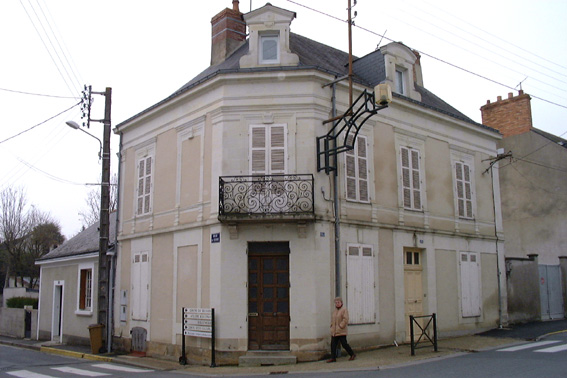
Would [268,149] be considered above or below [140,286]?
above

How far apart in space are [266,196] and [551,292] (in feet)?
41.3

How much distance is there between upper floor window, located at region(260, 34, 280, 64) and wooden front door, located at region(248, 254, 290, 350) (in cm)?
483

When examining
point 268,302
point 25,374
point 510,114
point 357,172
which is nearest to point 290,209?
point 268,302

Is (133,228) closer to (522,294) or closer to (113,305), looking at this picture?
(113,305)

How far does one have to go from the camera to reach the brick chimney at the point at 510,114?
2203 cm

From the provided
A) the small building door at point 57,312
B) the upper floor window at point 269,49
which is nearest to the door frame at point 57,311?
the small building door at point 57,312

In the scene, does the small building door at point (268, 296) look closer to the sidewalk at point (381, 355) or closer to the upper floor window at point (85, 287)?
the sidewalk at point (381, 355)

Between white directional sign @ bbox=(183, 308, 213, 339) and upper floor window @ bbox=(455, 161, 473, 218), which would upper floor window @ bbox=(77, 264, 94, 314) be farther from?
upper floor window @ bbox=(455, 161, 473, 218)

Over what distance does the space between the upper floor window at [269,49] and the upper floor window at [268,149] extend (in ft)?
5.76

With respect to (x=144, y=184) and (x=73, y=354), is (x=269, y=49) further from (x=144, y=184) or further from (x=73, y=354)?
(x=73, y=354)

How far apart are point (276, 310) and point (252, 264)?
1.18 metres

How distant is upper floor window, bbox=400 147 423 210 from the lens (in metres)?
14.8

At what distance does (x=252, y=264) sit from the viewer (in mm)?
12273

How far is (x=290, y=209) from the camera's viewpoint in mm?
11969
